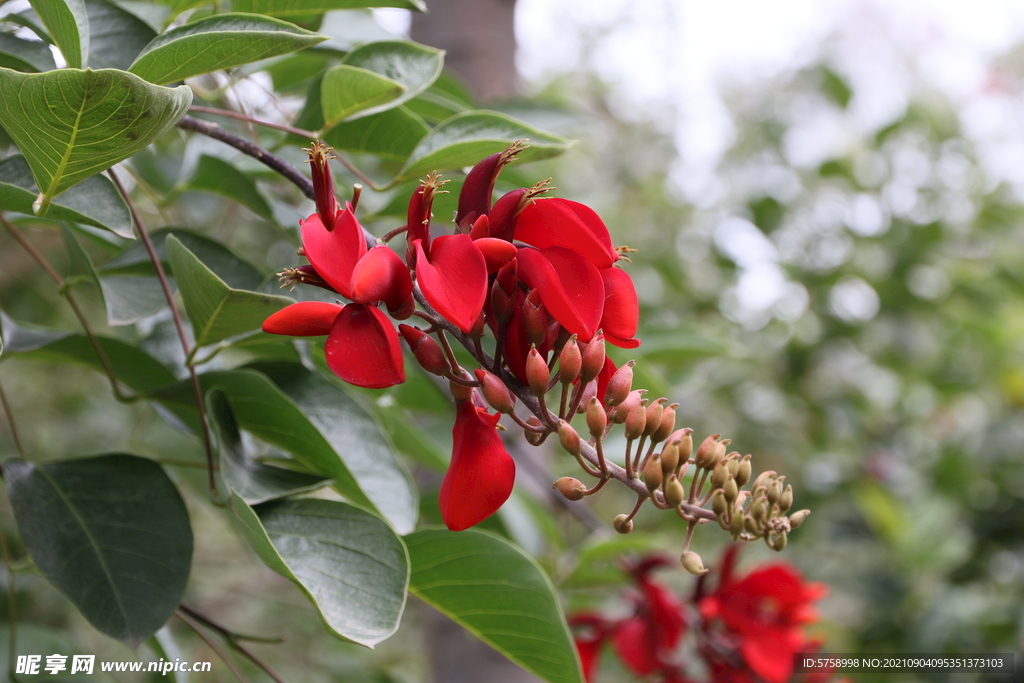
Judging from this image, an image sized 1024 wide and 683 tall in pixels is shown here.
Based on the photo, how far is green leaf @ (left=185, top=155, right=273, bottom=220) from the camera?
2.21ft

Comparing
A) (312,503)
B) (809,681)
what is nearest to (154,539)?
(312,503)

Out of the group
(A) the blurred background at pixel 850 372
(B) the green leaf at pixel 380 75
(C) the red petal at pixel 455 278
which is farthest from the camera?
(A) the blurred background at pixel 850 372

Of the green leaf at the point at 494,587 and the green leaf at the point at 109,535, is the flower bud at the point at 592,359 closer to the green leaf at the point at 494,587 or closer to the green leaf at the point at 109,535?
the green leaf at the point at 494,587

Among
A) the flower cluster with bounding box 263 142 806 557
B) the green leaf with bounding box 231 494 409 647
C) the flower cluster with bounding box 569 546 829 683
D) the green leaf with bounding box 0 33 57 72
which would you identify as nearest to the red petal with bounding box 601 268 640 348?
the flower cluster with bounding box 263 142 806 557

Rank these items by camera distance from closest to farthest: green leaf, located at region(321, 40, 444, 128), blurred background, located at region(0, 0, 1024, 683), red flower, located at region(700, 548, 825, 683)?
green leaf, located at region(321, 40, 444, 128), red flower, located at region(700, 548, 825, 683), blurred background, located at region(0, 0, 1024, 683)

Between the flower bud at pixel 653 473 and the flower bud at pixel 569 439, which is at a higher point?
the flower bud at pixel 569 439

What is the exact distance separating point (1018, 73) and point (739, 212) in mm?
2554

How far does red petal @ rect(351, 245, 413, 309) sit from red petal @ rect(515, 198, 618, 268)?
8cm

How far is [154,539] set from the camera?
56 centimetres

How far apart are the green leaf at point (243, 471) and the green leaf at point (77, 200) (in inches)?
5.6

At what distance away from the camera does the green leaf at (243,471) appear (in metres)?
0.54

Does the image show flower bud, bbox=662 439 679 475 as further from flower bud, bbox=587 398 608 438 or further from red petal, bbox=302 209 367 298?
red petal, bbox=302 209 367 298

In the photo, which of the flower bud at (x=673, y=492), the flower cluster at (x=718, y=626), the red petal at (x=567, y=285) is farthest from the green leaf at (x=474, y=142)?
the flower cluster at (x=718, y=626)

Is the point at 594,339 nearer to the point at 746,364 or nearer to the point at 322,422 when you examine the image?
the point at 322,422
